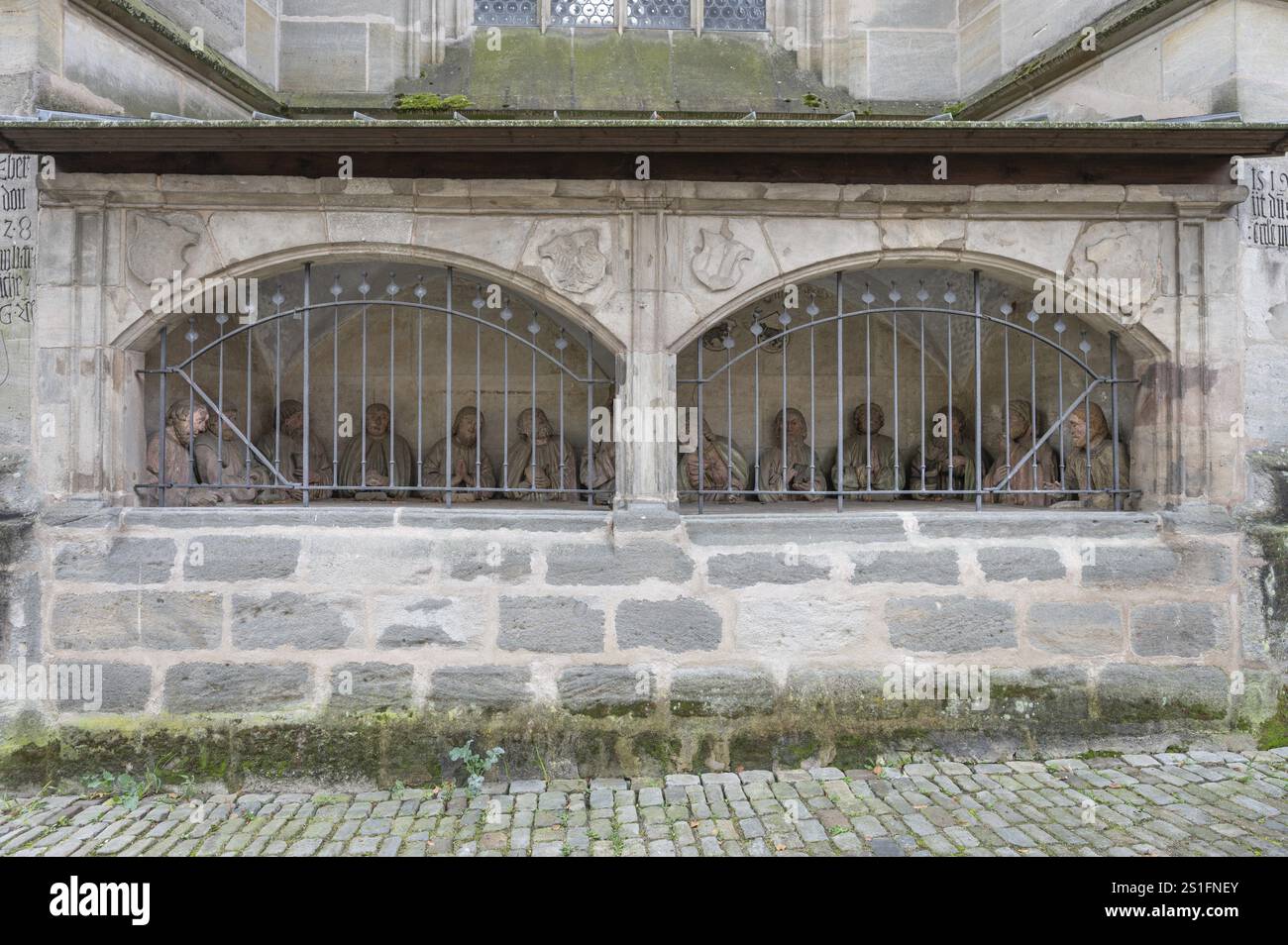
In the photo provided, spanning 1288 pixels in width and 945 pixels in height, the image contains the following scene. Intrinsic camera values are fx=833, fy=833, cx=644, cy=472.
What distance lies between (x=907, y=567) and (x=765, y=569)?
0.73m

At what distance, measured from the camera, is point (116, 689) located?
4.01 m

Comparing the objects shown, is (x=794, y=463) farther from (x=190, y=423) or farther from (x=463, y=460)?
(x=190, y=423)

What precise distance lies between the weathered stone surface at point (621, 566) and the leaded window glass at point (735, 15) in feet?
16.7

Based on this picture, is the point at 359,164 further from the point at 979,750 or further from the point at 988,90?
the point at 988,90

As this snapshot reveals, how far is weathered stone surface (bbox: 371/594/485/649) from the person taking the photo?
161 inches

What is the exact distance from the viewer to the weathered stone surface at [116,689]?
400 cm

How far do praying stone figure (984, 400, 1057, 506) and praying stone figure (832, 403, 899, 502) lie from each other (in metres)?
0.81

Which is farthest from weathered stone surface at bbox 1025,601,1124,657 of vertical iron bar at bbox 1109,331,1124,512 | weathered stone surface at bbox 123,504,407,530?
weathered stone surface at bbox 123,504,407,530

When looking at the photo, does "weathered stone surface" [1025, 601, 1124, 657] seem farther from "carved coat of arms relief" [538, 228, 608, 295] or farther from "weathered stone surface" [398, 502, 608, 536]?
"carved coat of arms relief" [538, 228, 608, 295]

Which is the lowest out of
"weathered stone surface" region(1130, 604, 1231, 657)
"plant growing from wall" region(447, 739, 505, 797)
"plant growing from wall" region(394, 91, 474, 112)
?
"plant growing from wall" region(447, 739, 505, 797)

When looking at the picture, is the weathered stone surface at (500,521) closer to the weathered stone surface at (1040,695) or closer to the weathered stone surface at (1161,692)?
the weathered stone surface at (1040,695)

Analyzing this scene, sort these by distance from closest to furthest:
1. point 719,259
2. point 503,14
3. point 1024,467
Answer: point 719,259
point 1024,467
point 503,14

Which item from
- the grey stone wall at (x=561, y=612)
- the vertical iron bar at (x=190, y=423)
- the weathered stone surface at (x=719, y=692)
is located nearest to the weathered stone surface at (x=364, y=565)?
the grey stone wall at (x=561, y=612)

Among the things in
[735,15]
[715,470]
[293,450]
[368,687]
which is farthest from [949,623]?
[735,15]
